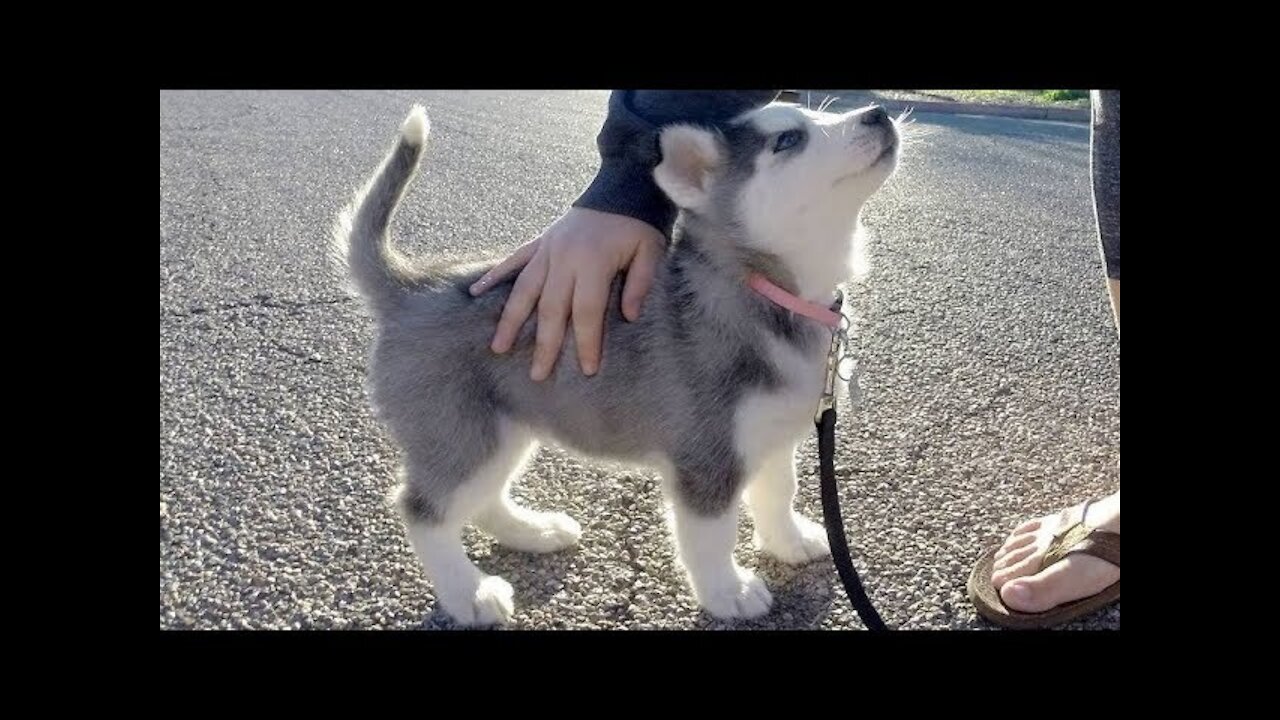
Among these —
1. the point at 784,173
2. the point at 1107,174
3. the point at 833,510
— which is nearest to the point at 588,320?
the point at 784,173

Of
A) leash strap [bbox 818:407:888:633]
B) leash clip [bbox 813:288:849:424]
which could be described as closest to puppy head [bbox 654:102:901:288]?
leash clip [bbox 813:288:849:424]

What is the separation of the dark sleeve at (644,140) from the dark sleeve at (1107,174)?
78cm

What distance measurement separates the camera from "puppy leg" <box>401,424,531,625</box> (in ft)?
6.73

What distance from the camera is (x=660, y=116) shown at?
7.66 ft

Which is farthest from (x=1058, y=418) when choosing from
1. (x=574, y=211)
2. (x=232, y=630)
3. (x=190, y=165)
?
(x=190, y=165)

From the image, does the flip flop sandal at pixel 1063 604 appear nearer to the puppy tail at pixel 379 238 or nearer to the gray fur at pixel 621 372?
the gray fur at pixel 621 372

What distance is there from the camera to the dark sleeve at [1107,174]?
88.7 inches

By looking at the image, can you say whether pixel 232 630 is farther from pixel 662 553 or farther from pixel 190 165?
pixel 190 165

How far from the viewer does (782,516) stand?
2260 mm

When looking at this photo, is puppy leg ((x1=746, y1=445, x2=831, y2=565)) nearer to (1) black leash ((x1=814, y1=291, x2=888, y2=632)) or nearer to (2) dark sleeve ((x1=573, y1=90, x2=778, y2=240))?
(1) black leash ((x1=814, y1=291, x2=888, y2=632))

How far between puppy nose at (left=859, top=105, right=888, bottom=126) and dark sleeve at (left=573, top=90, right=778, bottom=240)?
378 mm

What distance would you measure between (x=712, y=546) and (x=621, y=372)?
416 mm

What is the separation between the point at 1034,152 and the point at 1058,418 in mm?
4344
